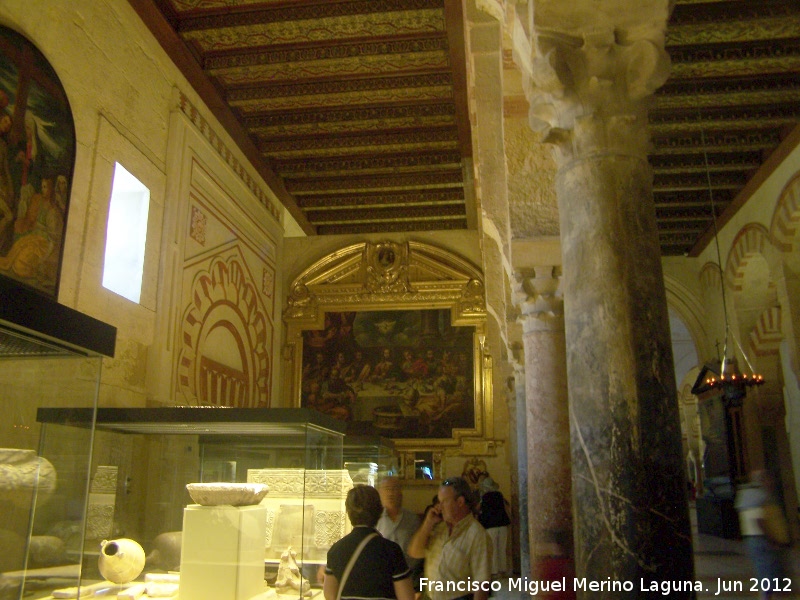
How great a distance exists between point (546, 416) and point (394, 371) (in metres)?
7.95

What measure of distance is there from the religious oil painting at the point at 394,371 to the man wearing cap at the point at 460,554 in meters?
9.69

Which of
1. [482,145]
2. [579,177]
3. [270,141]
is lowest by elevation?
[579,177]

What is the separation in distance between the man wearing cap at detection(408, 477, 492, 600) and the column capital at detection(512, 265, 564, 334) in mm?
2765

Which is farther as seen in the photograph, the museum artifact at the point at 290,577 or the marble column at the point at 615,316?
the museum artifact at the point at 290,577

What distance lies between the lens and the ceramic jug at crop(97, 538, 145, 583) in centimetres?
478

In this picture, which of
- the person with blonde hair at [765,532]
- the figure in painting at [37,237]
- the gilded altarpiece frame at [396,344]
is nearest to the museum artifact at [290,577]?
the person with blonde hair at [765,532]

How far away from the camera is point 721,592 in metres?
5.52

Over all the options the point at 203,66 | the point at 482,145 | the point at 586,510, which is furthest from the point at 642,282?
the point at 203,66

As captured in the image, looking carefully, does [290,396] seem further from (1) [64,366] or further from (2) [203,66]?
(1) [64,366]

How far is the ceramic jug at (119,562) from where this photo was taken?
4.78 metres

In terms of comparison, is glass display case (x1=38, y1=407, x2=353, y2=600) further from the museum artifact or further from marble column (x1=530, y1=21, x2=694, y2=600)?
marble column (x1=530, y1=21, x2=694, y2=600)

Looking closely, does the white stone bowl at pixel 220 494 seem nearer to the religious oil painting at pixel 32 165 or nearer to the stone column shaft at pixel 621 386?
the stone column shaft at pixel 621 386

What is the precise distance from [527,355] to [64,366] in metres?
3.87

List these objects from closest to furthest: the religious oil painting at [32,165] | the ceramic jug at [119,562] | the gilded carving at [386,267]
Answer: the ceramic jug at [119,562], the religious oil painting at [32,165], the gilded carving at [386,267]
